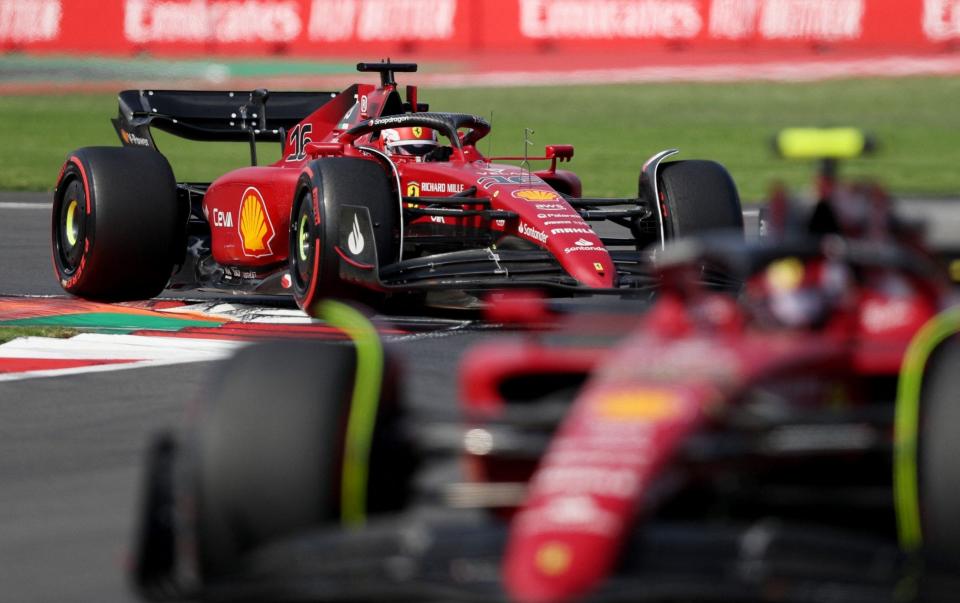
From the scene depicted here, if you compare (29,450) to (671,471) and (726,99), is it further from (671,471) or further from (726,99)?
(726,99)

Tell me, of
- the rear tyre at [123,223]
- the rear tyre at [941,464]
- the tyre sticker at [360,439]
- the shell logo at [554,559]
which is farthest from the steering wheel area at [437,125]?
the shell logo at [554,559]

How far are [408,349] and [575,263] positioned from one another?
1.05 meters

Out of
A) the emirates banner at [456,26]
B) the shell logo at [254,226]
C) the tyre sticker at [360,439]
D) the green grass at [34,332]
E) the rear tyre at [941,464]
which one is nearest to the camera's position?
the rear tyre at [941,464]

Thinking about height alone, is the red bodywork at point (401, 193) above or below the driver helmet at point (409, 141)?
below

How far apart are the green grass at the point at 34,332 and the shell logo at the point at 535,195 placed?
2.54 metres

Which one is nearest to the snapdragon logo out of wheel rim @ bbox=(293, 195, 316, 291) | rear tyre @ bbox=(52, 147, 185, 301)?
wheel rim @ bbox=(293, 195, 316, 291)

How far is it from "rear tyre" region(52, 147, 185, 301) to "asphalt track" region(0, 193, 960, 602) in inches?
91.1

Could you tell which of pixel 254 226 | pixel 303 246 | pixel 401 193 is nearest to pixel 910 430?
pixel 401 193

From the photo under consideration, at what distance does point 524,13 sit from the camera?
115 ft

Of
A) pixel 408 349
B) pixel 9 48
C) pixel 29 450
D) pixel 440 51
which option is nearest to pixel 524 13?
pixel 440 51

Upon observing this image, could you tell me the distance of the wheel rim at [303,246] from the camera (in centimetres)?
1087

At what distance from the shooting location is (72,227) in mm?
12273

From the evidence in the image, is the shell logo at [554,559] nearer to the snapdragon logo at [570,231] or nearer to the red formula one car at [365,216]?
the red formula one car at [365,216]

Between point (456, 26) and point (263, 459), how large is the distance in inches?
1217
